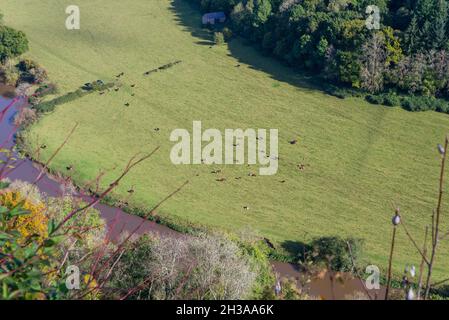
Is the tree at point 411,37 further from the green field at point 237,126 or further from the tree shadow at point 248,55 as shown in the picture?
the tree shadow at point 248,55

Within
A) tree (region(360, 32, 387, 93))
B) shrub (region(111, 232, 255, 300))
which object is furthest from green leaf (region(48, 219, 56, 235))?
tree (region(360, 32, 387, 93))

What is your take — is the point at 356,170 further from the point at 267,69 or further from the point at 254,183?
the point at 267,69

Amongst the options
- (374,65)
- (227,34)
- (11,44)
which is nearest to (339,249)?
(374,65)

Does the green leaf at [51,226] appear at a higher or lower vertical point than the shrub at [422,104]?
higher

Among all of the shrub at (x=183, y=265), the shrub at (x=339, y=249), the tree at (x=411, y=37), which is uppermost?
the tree at (x=411, y=37)

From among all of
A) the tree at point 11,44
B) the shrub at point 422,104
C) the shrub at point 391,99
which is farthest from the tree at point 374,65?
the tree at point 11,44

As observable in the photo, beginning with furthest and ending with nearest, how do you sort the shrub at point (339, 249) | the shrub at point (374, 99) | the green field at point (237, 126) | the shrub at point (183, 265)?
the shrub at point (374, 99) → the green field at point (237, 126) → the shrub at point (339, 249) → the shrub at point (183, 265)

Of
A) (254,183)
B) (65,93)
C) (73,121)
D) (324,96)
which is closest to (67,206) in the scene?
(254,183)
